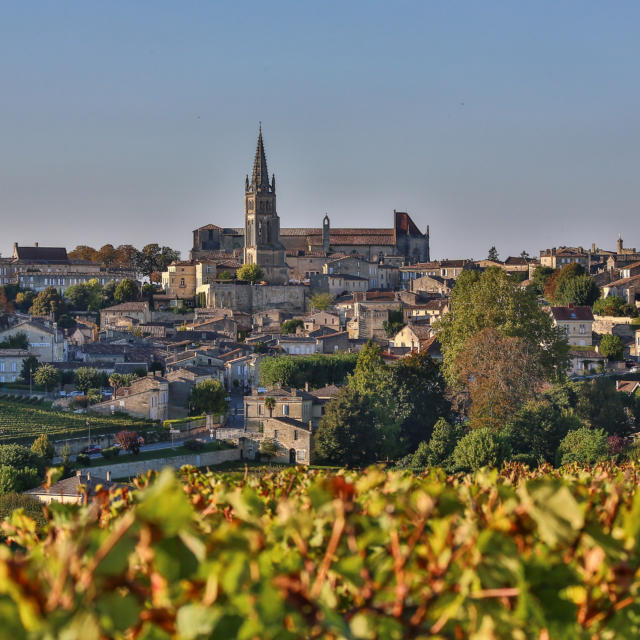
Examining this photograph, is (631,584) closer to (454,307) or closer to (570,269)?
(454,307)

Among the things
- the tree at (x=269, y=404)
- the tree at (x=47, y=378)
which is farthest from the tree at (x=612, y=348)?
the tree at (x=47, y=378)

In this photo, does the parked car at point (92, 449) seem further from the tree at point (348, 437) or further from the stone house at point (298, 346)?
the stone house at point (298, 346)

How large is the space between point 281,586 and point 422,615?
60 centimetres

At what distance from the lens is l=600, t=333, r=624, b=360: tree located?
54.8 meters

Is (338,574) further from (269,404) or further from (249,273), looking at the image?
(249,273)

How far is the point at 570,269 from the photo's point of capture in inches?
2881

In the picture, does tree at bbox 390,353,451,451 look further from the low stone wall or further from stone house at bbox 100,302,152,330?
stone house at bbox 100,302,152,330

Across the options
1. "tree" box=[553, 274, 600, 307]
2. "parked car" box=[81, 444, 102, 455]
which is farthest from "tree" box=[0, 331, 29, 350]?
"tree" box=[553, 274, 600, 307]

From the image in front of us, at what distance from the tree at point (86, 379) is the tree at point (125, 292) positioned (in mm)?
29158

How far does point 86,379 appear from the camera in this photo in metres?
48.1

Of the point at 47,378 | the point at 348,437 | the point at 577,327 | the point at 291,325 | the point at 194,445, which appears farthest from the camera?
the point at 291,325

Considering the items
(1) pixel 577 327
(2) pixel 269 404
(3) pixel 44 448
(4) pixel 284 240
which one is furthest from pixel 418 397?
(4) pixel 284 240

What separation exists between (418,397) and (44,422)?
13.5 meters

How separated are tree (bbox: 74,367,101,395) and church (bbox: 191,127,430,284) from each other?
35.2 metres
